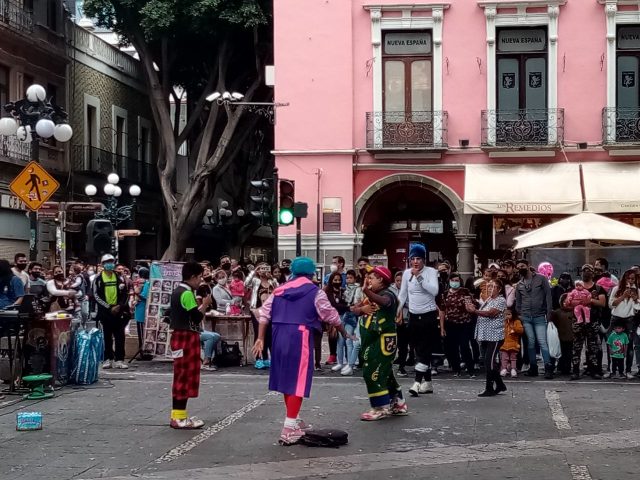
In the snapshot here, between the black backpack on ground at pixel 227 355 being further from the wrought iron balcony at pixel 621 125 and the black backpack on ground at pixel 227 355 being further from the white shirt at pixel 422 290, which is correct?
the wrought iron balcony at pixel 621 125

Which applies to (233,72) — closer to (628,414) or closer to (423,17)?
(423,17)

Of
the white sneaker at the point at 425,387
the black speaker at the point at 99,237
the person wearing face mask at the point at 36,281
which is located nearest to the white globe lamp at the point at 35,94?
the black speaker at the point at 99,237

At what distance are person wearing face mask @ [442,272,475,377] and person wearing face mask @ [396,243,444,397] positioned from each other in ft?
8.26

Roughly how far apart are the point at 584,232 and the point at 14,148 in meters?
15.8

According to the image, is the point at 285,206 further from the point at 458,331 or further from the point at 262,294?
the point at 458,331

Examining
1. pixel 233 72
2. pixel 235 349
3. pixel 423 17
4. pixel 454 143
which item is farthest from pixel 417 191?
pixel 235 349

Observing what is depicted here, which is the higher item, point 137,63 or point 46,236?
point 137,63

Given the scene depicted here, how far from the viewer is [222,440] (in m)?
10.1

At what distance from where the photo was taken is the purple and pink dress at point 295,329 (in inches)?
388

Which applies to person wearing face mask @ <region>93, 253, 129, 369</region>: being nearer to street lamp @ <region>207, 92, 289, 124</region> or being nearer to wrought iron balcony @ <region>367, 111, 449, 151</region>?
street lamp @ <region>207, 92, 289, 124</region>

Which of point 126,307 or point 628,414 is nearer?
point 628,414

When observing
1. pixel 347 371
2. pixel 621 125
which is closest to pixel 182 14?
pixel 621 125

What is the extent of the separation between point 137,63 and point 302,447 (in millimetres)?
30806

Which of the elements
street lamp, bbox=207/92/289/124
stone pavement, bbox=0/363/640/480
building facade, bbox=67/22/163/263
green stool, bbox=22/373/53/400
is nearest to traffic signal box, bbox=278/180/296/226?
stone pavement, bbox=0/363/640/480
